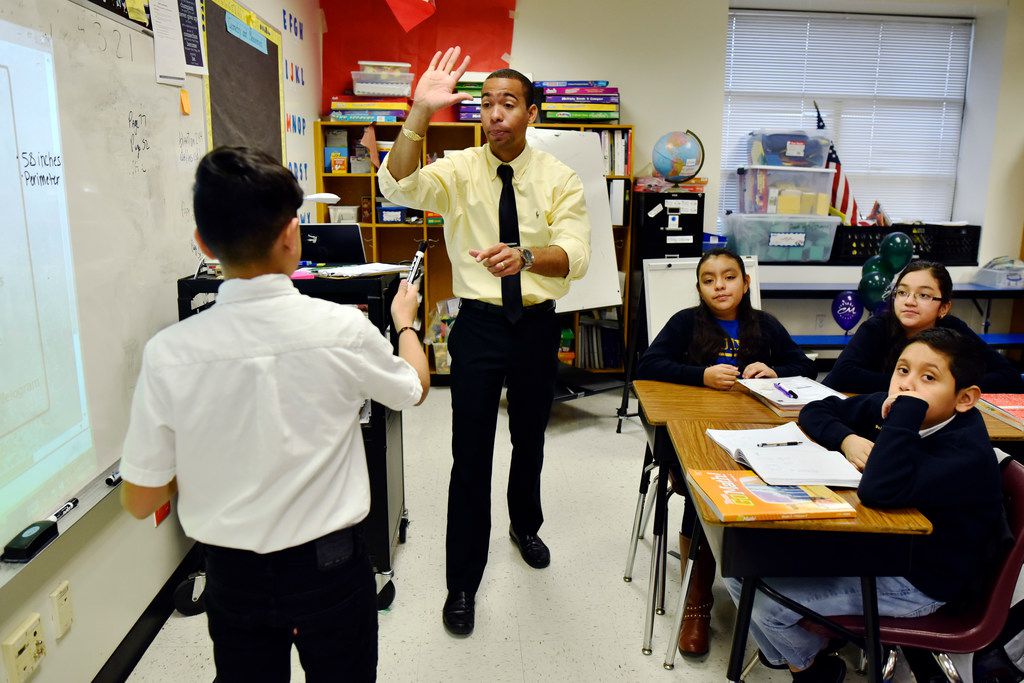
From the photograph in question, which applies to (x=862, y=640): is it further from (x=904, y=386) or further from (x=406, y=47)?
(x=406, y=47)

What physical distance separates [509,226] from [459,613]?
1.18 m

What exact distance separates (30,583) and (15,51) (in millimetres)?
1065

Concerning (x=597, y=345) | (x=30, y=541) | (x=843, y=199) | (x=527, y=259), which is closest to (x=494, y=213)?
(x=527, y=259)

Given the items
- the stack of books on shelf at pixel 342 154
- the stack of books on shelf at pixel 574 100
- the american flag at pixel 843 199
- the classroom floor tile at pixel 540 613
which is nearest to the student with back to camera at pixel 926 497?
the classroom floor tile at pixel 540 613

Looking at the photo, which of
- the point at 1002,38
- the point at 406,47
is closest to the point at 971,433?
the point at 406,47

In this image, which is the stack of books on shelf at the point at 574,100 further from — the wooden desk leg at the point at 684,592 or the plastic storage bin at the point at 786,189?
the wooden desk leg at the point at 684,592

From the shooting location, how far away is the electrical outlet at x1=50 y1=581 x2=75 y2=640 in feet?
5.04

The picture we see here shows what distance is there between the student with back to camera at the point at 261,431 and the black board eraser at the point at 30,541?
48 cm

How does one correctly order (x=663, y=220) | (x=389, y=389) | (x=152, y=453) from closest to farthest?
(x=152, y=453)
(x=389, y=389)
(x=663, y=220)

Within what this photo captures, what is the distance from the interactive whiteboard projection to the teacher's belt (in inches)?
40.7

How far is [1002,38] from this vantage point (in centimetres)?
504

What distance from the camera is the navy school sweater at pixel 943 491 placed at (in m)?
1.36

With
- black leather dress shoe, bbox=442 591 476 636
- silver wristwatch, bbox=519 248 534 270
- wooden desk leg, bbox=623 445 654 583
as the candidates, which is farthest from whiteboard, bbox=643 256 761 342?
black leather dress shoe, bbox=442 591 476 636

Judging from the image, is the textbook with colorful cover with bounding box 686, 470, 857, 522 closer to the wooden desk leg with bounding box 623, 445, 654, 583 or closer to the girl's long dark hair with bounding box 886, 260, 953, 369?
the wooden desk leg with bounding box 623, 445, 654, 583
